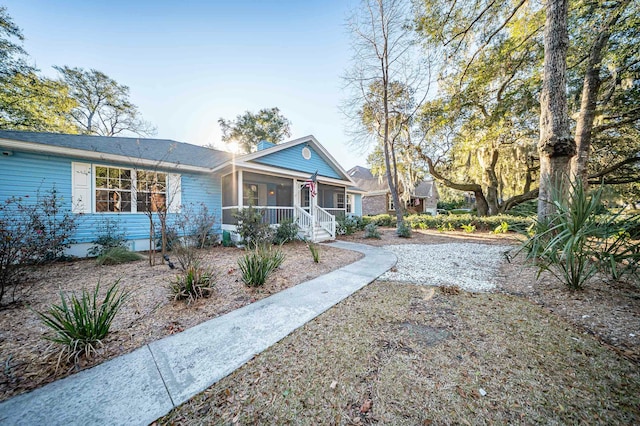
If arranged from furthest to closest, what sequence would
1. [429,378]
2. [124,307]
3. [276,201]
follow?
1. [276,201]
2. [124,307]
3. [429,378]

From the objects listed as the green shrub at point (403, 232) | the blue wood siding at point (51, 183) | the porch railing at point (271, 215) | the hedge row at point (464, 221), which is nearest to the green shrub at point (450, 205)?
the hedge row at point (464, 221)

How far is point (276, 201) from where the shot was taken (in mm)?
11250

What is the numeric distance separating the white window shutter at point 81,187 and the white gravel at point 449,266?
9239mm

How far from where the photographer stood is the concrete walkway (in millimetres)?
1603

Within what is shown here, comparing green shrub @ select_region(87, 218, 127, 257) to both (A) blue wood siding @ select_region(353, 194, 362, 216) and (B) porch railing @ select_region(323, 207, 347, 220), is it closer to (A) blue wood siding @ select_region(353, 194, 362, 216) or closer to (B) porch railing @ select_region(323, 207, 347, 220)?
(B) porch railing @ select_region(323, 207, 347, 220)

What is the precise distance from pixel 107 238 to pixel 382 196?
21.4 metres

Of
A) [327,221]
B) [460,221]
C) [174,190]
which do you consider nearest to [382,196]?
[460,221]

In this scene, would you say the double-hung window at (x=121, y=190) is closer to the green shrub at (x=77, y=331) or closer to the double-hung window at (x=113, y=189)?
the double-hung window at (x=113, y=189)

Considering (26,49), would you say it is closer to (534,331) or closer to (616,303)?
(534,331)

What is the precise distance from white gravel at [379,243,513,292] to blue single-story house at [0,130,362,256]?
4.18 meters

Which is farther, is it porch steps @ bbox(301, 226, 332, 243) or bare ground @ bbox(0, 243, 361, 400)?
porch steps @ bbox(301, 226, 332, 243)

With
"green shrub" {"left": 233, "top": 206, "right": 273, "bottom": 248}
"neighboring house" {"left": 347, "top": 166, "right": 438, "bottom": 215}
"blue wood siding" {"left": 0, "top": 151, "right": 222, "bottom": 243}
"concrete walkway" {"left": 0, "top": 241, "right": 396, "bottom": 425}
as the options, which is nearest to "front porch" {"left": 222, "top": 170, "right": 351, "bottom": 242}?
"green shrub" {"left": 233, "top": 206, "right": 273, "bottom": 248}

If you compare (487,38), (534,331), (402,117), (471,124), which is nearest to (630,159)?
(471,124)

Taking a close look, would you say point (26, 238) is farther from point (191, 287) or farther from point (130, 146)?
point (130, 146)
